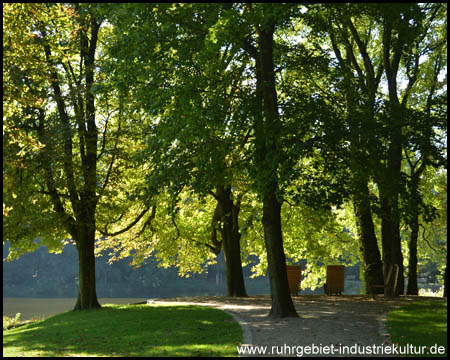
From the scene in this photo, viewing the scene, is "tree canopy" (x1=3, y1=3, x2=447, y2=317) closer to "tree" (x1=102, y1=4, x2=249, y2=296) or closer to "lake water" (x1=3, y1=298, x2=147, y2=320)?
"tree" (x1=102, y1=4, x2=249, y2=296)

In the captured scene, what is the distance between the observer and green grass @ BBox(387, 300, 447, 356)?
334 inches

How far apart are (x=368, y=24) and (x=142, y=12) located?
→ 1281 centimetres

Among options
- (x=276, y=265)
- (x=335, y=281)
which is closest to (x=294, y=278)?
(x=335, y=281)

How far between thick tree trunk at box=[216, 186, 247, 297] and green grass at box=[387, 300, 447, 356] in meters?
7.39

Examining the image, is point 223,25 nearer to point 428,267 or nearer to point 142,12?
point 142,12

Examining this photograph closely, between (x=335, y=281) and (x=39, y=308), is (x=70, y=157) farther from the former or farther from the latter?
(x=39, y=308)

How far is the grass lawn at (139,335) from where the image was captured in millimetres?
8758

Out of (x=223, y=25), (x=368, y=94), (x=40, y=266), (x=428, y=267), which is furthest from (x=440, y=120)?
(x=40, y=266)

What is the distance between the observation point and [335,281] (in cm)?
1878

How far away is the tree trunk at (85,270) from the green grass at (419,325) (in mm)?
10421

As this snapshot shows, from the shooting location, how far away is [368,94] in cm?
1387

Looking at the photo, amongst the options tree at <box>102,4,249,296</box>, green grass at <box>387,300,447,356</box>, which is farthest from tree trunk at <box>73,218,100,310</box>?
green grass at <box>387,300,447,356</box>

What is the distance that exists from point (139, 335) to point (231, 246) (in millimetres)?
9573

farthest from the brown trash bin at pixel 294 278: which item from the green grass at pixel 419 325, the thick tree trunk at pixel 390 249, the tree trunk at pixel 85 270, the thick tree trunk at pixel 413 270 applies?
the tree trunk at pixel 85 270
